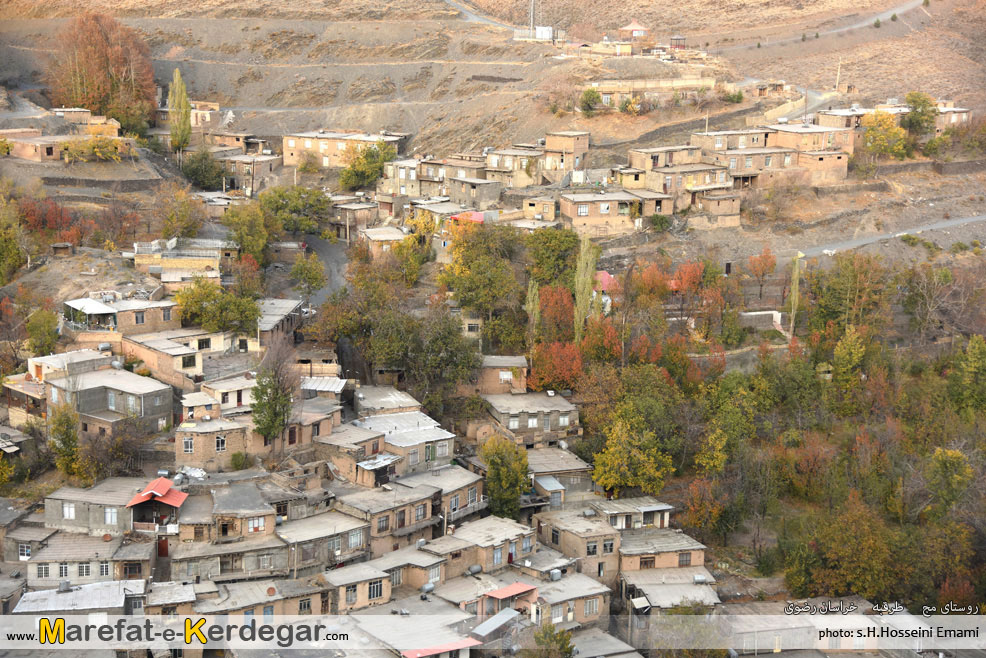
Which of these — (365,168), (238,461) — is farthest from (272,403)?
(365,168)

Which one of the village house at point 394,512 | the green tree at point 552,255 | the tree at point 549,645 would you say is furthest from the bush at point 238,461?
the green tree at point 552,255

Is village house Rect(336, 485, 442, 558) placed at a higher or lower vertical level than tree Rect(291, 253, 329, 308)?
lower

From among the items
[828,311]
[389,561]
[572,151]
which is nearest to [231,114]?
[572,151]

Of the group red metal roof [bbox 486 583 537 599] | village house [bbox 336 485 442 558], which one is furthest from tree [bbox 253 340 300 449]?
red metal roof [bbox 486 583 537 599]

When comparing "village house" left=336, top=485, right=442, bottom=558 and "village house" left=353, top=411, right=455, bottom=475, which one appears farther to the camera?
"village house" left=353, top=411, right=455, bottom=475

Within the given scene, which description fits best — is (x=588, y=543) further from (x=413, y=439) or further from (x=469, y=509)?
(x=413, y=439)

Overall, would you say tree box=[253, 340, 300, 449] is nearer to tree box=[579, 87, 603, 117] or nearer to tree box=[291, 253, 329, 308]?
tree box=[291, 253, 329, 308]
